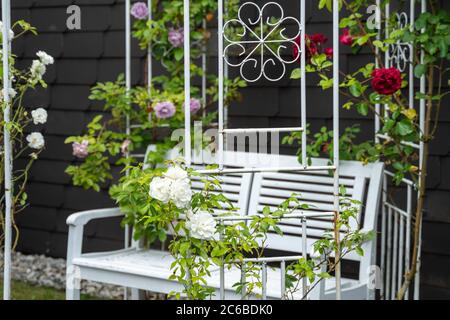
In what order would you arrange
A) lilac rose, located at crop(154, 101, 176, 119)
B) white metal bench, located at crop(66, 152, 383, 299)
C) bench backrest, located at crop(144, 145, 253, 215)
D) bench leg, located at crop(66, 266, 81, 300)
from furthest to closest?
lilac rose, located at crop(154, 101, 176, 119)
bench backrest, located at crop(144, 145, 253, 215)
bench leg, located at crop(66, 266, 81, 300)
white metal bench, located at crop(66, 152, 383, 299)

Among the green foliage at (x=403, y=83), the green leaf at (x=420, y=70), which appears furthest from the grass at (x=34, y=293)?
the green leaf at (x=420, y=70)

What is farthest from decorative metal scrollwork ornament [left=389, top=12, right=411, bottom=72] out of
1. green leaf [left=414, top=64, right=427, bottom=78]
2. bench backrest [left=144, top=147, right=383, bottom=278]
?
bench backrest [left=144, top=147, right=383, bottom=278]

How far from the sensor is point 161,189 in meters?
2.75

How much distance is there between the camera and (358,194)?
12.1 ft

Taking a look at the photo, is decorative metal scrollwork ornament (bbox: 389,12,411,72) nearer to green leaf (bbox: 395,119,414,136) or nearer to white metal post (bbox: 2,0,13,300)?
green leaf (bbox: 395,119,414,136)

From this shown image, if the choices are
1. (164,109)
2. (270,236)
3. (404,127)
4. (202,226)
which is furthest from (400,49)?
(202,226)

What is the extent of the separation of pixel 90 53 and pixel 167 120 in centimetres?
136

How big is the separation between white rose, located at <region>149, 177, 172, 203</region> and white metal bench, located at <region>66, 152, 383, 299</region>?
0.75 m

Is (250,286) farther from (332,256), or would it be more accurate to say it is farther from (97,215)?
(97,215)

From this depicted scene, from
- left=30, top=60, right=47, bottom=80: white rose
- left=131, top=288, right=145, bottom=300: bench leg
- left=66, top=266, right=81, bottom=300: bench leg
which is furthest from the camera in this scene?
left=131, top=288, right=145, bottom=300: bench leg

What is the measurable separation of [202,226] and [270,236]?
3.66 feet

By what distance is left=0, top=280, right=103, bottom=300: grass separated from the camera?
16.3 ft

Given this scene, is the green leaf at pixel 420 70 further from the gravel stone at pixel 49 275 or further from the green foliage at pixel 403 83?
the gravel stone at pixel 49 275

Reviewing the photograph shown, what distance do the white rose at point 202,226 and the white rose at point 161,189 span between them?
0.12 meters
